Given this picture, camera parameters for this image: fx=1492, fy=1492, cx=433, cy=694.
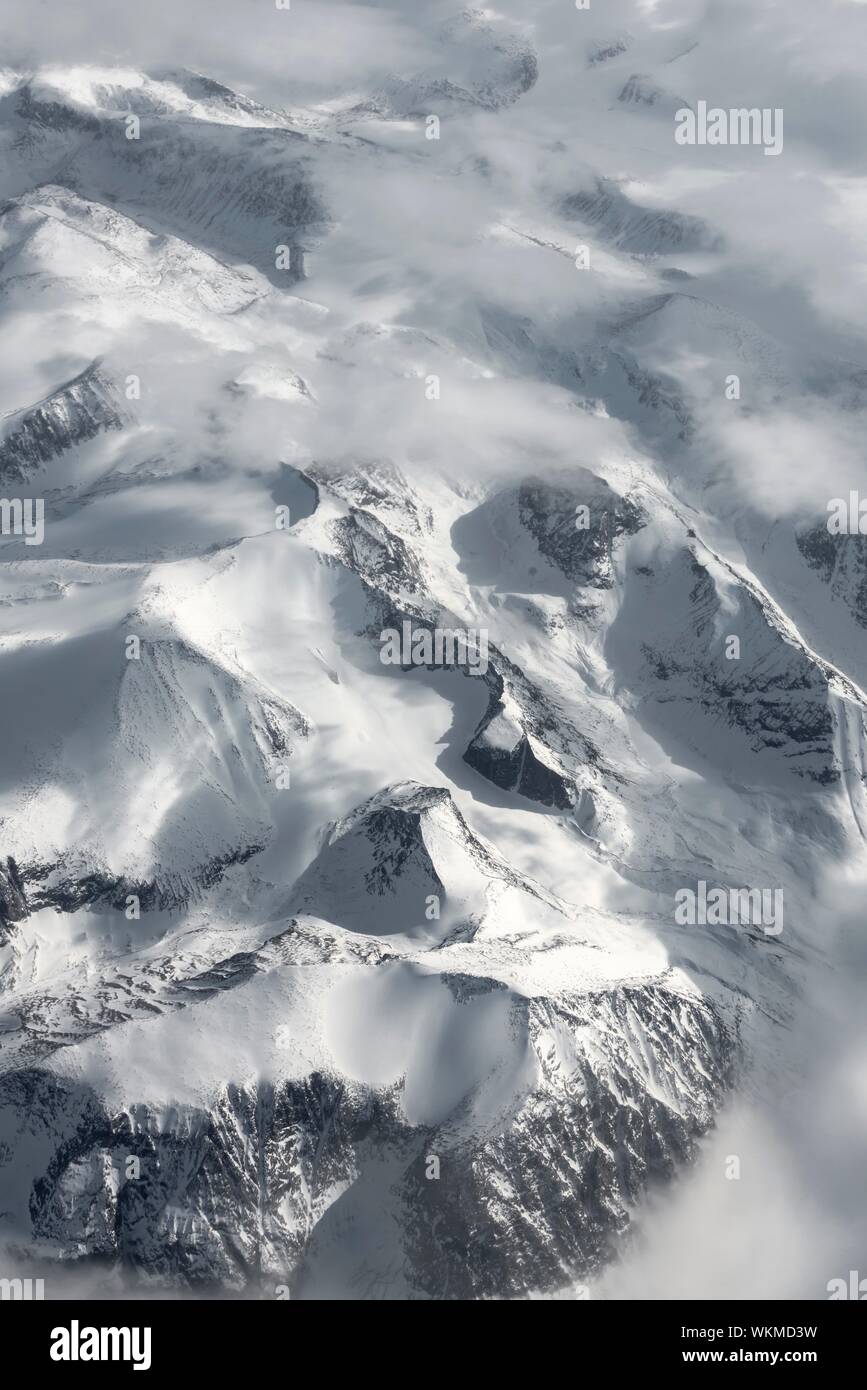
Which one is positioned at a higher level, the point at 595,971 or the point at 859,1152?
the point at 595,971

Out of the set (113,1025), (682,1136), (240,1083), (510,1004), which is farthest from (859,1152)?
(113,1025)

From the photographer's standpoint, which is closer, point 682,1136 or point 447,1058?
point 447,1058

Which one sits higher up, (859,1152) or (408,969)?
(408,969)

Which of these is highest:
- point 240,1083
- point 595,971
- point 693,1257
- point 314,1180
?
point 595,971

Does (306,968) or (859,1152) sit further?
(859,1152)

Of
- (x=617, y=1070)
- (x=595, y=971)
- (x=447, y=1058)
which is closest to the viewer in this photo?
(x=447, y=1058)

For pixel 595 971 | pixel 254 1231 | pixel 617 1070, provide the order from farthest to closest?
pixel 595 971, pixel 617 1070, pixel 254 1231

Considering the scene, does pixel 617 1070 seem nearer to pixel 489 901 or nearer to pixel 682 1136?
pixel 682 1136

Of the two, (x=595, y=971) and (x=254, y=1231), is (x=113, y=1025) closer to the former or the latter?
(x=254, y=1231)

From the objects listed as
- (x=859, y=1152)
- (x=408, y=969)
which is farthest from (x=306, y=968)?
(x=859, y=1152)
